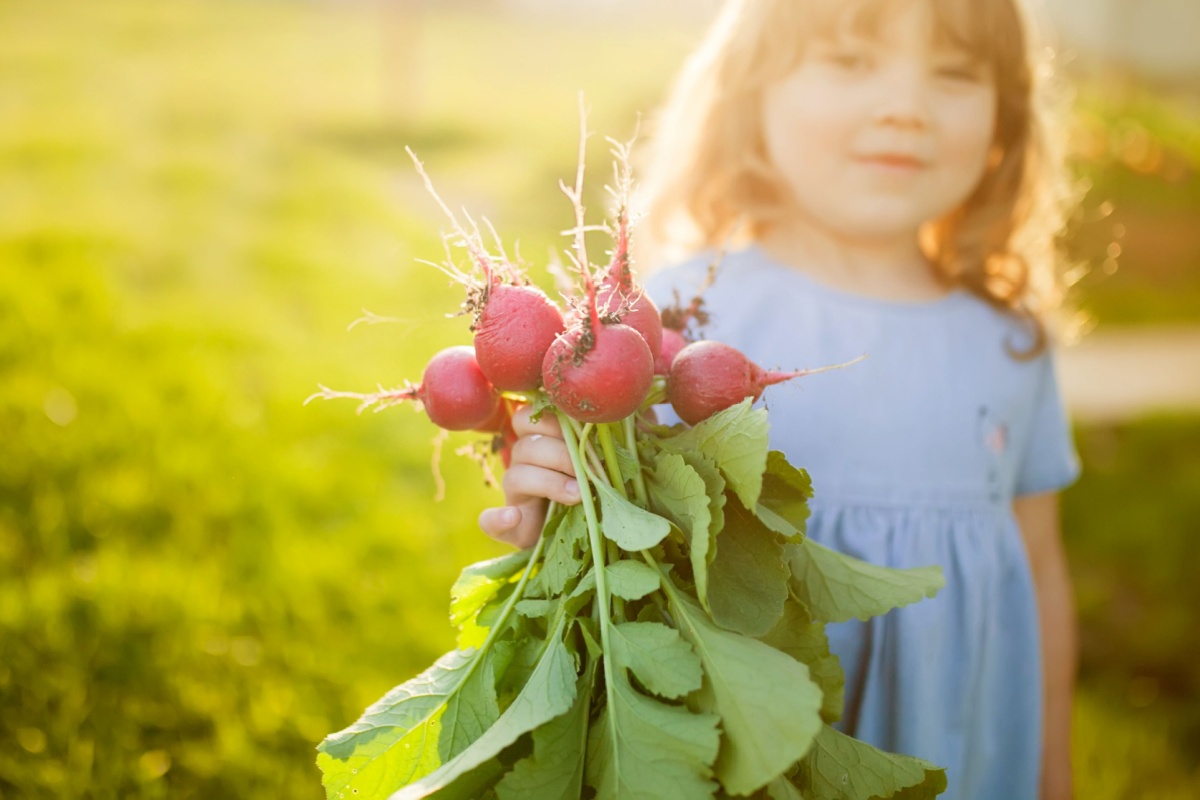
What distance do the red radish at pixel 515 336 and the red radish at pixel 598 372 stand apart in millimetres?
41

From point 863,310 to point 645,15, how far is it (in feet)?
48.6

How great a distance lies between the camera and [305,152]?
25.1 feet

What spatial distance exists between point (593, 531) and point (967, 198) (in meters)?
1.50

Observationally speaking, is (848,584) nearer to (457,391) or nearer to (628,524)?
(628,524)

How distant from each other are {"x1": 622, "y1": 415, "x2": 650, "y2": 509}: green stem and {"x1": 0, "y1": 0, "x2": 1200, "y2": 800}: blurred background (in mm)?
318

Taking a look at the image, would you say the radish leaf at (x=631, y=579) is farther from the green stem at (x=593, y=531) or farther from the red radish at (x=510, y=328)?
the red radish at (x=510, y=328)

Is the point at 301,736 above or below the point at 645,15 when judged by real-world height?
below

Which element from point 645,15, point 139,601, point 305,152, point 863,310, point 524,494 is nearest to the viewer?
point 524,494

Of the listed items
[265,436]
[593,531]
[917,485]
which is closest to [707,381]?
[593,531]

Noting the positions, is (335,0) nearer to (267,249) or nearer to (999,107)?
(267,249)

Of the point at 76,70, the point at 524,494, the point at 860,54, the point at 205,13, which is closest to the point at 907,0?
the point at 860,54

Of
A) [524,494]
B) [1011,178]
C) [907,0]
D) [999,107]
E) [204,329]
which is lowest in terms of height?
[204,329]

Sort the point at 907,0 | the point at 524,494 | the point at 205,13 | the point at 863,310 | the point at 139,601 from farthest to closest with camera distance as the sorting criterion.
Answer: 1. the point at 205,13
2. the point at 139,601
3. the point at 863,310
4. the point at 907,0
5. the point at 524,494

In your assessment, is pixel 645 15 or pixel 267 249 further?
Answer: pixel 645 15
